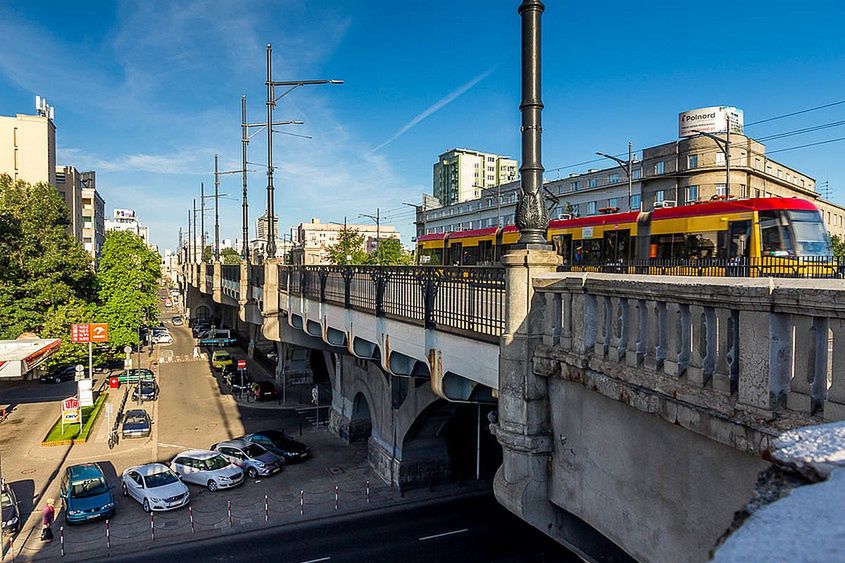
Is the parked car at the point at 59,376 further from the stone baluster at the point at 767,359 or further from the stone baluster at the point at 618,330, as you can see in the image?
the stone baluster at the point at 767,359

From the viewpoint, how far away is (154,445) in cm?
2983

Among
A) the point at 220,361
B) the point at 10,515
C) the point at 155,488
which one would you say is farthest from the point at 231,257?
the point at 10,515

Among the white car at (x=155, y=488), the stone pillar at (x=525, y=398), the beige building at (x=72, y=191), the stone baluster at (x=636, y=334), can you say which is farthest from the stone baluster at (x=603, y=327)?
the beige building at (x=72, y=191)

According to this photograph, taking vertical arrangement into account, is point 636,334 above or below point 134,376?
above

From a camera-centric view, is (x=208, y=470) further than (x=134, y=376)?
No

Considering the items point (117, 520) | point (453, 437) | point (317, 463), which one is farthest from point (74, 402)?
point (453, 437)

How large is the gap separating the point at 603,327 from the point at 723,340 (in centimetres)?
160

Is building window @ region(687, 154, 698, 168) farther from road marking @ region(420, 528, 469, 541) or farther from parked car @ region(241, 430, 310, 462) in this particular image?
road marking @ region(420, 528, 469, 541)

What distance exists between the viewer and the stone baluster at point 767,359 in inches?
153

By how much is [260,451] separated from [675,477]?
24.6 m

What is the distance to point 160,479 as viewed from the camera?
2217cm

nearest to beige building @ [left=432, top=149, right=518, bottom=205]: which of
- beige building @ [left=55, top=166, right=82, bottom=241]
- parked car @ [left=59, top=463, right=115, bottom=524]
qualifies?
beige building @ [left=55, top=166, right=82, bottom=241]

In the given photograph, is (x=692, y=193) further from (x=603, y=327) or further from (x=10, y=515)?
(x=10, y=515)

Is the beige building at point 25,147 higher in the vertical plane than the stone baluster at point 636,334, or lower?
higher
